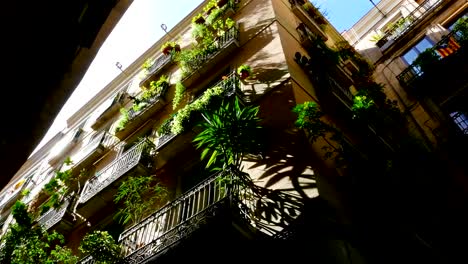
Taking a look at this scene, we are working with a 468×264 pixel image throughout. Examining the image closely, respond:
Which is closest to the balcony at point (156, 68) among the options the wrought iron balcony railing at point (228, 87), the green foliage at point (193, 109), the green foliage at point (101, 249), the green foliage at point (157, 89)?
the green foliage at point (157, 89)

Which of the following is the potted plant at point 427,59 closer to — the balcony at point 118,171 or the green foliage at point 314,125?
the green foliage at point 314,125

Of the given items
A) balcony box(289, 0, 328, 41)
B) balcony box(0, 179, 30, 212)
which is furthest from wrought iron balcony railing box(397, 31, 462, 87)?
balcony box(0, 179, 30, 212)

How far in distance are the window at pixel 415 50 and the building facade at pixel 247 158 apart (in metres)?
1.22

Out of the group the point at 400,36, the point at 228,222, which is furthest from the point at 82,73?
the point at 400,36

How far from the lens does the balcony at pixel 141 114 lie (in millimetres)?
13180

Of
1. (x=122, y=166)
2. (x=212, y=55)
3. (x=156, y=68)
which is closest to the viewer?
(x=122, y=166)

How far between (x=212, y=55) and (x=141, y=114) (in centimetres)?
368

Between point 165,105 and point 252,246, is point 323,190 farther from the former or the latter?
point 165,105

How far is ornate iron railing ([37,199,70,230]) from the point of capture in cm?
1187

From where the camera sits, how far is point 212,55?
11820 millimetres

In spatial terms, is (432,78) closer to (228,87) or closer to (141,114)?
(228,87)

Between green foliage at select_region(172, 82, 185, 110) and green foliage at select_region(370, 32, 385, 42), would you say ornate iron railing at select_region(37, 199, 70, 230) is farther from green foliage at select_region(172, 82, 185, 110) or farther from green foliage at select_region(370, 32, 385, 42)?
green foliage at select_region(370, 32, 385, 42)

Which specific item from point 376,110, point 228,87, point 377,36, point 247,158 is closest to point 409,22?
point 377,36

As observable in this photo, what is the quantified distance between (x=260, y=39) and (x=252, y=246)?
23.5 ft
